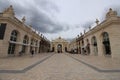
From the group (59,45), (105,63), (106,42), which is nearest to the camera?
(105,63)

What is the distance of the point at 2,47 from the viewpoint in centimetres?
1619

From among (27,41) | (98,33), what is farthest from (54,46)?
(98,33)

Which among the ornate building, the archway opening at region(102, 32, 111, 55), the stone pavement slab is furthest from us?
the ornate building

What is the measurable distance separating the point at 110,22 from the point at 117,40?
12.2ft

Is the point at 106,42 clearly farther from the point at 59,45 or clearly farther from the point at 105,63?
the point at 59,45

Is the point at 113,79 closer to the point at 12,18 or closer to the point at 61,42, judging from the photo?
the point at 12,18

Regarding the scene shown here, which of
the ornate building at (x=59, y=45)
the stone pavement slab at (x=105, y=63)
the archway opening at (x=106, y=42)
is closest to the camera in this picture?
the stone pavement slab at (x=105, y=63)

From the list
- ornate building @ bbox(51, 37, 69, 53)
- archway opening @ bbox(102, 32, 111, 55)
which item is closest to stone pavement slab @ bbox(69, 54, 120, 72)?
archway opening @ bbox(102, 32, 111, 55)

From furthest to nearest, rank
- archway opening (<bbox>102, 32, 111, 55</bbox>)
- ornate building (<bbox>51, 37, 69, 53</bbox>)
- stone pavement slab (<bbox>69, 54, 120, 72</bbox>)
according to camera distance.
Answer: ornate building (<bbox>51, 37, 69, 53</bbox>) → archway opening (<bbox>102, 32, 111, 55</bbox>) → stone pavement slab (<bbox>69, 54, 120, 72</bbox>)

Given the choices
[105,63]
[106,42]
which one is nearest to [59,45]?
[106,42]

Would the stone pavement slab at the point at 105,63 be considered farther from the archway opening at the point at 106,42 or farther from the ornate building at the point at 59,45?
the ornate building at the point at 59,45

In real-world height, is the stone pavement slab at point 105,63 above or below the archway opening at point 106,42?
below

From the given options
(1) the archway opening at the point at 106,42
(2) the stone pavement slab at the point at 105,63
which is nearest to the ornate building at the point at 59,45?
(1) the archway opening at the point at 106,42

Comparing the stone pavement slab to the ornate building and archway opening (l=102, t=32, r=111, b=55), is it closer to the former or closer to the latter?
archway opening (l=102, t=32, r=111, b=55)
